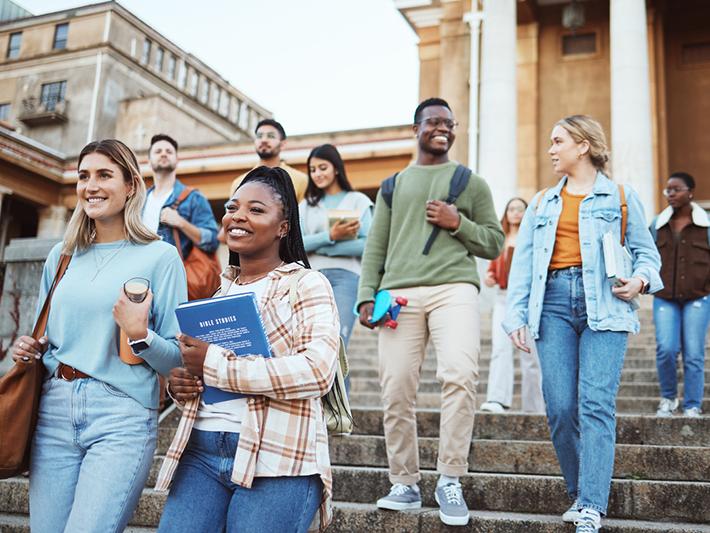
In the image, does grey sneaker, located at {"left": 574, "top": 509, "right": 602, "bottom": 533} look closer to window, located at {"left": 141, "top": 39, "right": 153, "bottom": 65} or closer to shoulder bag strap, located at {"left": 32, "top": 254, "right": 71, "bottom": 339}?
shoulder bag strap, located at {"left": 32, "top": 254, "right": 71, "bottom": 339}

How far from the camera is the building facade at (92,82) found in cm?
3581

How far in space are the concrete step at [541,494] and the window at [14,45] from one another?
42.2 m

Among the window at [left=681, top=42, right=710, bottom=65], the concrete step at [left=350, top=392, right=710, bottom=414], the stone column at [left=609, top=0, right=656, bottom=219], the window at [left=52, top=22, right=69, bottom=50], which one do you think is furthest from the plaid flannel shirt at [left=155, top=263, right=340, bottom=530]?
the window at [left=52, top=22, right=69, bottom=50]

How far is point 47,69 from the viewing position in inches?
1495

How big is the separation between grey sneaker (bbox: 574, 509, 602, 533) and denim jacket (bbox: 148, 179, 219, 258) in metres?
3.23

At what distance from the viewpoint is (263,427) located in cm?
237

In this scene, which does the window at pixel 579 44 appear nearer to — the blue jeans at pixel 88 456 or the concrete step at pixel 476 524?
the concrete step at pixel 476 524

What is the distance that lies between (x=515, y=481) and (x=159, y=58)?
40.6 m

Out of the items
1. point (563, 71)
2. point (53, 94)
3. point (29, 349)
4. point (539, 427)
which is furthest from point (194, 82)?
point (29, 349)

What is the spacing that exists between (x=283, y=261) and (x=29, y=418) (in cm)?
107

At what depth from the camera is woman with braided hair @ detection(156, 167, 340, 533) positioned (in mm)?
2316

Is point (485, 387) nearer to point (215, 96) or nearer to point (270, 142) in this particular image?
point (270, 142)

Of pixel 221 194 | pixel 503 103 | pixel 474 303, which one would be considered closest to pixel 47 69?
pixel 221 194

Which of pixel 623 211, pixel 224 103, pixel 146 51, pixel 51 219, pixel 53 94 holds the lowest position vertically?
pixel 623 211
